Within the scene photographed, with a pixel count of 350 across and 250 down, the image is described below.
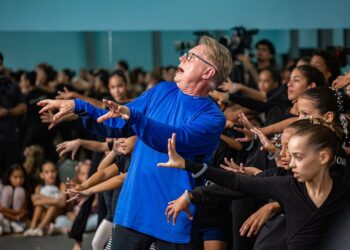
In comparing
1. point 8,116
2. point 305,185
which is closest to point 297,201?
point 305,185

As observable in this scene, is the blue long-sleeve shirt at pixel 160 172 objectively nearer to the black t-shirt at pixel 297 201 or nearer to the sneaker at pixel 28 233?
the black t-shirt at pixel 297 201

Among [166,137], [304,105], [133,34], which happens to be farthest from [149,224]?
[133,34]

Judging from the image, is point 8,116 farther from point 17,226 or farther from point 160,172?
point 160,172

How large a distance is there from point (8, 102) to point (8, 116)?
148 millimetres

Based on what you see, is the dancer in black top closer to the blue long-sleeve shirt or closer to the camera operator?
the blue long-sleeve shirt

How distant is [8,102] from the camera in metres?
9.07

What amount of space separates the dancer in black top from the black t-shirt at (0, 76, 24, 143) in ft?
17.5

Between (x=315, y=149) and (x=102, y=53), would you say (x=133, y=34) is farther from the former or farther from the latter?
(x=315, y=149)

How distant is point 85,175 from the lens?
886cm

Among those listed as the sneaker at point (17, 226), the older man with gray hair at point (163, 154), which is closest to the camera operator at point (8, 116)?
the sneaker at point (17, 226)

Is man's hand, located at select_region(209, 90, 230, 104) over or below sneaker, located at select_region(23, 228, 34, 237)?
over

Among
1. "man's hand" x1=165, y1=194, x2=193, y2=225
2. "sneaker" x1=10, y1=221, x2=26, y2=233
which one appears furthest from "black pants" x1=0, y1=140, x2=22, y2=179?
"man's hand" x1=165, y1=194, x2=193, y2=225

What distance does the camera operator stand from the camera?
8.99 metres

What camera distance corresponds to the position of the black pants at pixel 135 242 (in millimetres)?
4398
